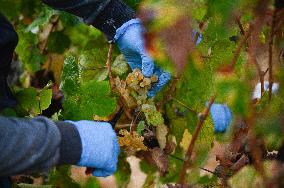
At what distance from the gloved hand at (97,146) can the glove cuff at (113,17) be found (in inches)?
20.0

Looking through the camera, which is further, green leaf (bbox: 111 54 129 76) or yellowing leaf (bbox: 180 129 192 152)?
green leaf (bbox: 111 54 129 76)

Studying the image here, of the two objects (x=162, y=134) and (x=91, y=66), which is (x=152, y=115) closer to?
(x=162, y=134)

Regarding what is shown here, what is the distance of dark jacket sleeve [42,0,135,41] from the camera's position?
186cm

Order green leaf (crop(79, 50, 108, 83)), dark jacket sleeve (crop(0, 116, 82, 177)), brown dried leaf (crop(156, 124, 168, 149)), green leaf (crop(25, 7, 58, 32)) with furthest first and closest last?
green leaf (crop(25, 7, 58, 32))
green leaf (crop(79, 50, 108, 83))
brown dried leaf (crop(156, 124, 168, 149))
dark jacket sleeve (crop(0, 116, 82, 177))

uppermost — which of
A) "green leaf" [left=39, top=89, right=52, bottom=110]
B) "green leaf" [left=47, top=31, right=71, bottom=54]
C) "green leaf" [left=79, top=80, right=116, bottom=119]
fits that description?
"green leaf" [left=79, top=80, right=116, bottom=119]

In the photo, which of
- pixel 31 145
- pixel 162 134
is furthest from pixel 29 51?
pixel 31 145

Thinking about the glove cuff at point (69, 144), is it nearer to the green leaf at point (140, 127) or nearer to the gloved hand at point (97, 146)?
the gloved hand at point (97, 146)

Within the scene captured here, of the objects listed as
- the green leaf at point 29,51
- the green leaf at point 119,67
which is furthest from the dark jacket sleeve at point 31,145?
the green leaf at point 29,51

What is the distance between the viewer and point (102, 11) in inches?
74.9

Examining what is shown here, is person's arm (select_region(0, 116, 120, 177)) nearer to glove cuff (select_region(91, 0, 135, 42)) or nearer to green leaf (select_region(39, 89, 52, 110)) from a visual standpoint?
green leaf (select_region(39, 89, 52, 110))

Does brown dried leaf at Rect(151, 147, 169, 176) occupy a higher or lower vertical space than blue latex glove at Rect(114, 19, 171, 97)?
lower

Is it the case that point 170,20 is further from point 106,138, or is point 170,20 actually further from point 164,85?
point 164,85

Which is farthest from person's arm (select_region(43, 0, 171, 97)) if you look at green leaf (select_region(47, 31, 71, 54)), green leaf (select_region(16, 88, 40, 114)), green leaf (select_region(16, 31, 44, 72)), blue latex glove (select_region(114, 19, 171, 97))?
green leaf (select_region(47, 31, 71, 54))

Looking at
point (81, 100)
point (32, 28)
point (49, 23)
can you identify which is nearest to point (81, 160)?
point (81, 100)
